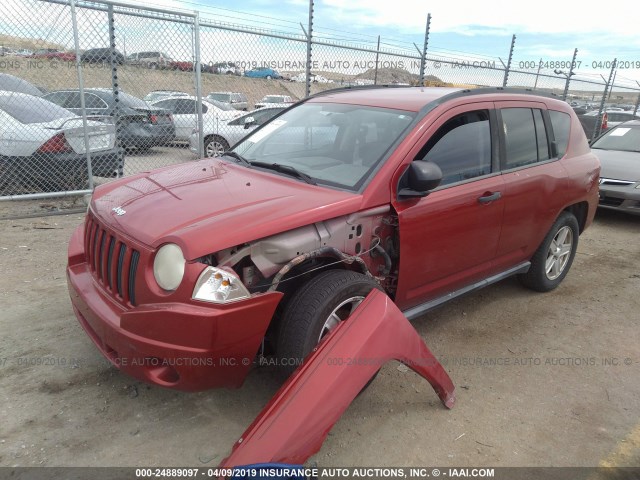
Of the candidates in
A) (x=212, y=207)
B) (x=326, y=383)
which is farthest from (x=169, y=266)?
(x=326, y=383)

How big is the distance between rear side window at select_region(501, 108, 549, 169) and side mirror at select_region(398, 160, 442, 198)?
1148 mm

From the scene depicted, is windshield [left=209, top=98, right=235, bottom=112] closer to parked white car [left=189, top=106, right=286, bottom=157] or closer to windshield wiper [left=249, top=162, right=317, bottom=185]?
parked white car [left=189, top=106, right=286, bottom=157]

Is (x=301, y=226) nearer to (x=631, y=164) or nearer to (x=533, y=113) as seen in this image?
(x=533, y=113)

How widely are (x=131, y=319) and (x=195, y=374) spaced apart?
1.35ft

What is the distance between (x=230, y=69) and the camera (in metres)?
8.70

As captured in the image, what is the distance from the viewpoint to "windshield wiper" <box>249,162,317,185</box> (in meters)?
3.06

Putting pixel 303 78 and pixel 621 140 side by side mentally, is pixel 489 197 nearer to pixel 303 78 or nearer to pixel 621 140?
pixel 621 140

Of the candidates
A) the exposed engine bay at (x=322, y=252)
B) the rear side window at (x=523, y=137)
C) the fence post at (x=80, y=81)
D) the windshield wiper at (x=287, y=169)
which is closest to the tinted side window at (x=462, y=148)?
the rear side window at (x=523, y=137)

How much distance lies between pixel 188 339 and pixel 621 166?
7678 millimetres

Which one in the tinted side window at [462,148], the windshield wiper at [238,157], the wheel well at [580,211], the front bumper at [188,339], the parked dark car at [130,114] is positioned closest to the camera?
the front bumper at [188,339]

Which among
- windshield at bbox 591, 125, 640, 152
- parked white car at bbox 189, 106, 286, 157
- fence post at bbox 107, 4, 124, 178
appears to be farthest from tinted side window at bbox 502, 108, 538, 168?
parked white car at bbox 189, 106, 286, 157

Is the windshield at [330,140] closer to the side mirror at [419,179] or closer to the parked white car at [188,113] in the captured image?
the side mirror at [419,179]

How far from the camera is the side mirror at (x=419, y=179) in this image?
2.84 metres

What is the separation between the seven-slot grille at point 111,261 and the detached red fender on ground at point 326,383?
935 millimetres
